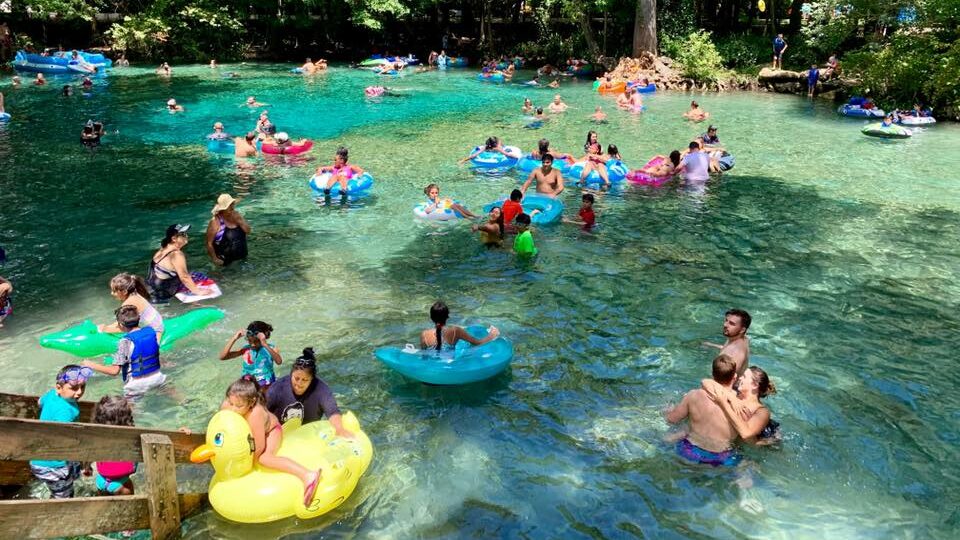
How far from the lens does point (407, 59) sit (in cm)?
4197

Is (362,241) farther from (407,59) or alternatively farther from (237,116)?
(407,59)

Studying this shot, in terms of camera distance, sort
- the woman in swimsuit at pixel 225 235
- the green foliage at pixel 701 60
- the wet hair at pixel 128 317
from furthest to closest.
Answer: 1. the green foliage at pixel 701 60
2. the woman in swimsuit at pixel 225 235
3. the wet hair at pixel 128 317

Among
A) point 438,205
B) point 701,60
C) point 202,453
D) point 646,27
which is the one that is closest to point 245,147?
point 438,205

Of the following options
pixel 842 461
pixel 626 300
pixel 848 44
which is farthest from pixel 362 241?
pixel 848 44

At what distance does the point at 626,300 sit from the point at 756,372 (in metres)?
3.54

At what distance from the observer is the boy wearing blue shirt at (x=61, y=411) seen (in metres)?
5.27

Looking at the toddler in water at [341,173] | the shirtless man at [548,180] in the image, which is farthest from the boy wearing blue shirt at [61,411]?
the shirtless man at [548,180]

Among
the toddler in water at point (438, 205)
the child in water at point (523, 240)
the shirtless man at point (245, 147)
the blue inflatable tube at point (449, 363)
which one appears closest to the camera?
the blue inflatable tube at point (449, 363)

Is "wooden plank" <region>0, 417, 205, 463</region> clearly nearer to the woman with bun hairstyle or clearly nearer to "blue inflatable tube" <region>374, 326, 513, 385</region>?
the woman with bun hairstyle

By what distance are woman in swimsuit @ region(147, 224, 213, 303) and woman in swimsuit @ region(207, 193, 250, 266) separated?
115 centimetres

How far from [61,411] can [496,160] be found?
42.2ft

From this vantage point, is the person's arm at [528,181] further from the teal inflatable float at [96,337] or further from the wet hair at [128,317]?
the wet hair at [128,317]

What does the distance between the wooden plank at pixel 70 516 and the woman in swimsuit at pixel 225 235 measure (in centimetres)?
673

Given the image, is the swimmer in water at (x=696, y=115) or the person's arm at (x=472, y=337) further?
the swimmer in water at (x=696, y=115)
